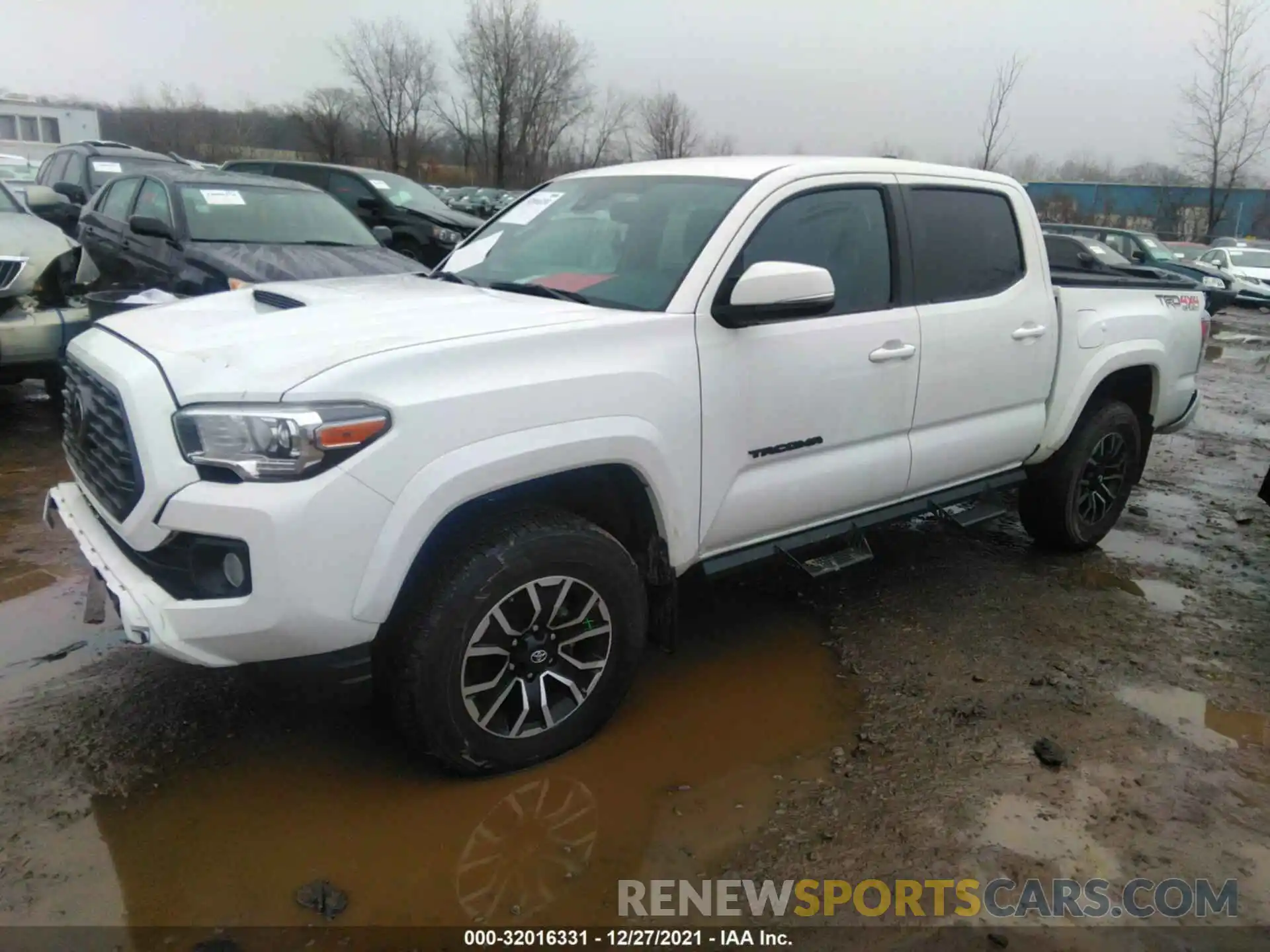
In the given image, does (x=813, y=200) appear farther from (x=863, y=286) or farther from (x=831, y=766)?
(x=831, y=766)

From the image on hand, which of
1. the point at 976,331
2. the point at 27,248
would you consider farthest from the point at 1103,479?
the point at 27,248

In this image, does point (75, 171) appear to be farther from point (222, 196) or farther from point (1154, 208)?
point (1154, 208)

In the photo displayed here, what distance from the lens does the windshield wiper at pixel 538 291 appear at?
314cm

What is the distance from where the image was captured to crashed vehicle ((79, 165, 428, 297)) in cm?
643

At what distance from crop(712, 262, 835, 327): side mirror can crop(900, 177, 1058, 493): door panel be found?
0.88 metres

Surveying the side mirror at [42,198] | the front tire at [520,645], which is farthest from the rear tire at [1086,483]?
the side mirror at [42,198]

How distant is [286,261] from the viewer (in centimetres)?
655

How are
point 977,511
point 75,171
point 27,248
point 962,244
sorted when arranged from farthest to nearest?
point 75,171 → point 27,248 → point 977,511 → point 962,244

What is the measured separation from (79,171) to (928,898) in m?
11.7

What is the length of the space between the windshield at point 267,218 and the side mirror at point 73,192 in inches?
142

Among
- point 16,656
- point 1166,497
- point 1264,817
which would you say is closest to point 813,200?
point 1264,817

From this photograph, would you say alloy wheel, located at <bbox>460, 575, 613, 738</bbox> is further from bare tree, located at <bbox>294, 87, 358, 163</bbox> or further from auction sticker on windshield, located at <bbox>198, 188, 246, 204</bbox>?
bare tree, located at <bbox>294, 87, 358, 163</bbox>

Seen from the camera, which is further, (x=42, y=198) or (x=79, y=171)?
(x=79, y=171)

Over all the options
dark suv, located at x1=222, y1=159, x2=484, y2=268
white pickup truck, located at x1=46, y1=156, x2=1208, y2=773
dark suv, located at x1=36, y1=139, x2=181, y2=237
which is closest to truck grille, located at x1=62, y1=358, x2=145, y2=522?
white pickup truck, located at x1=46, y1=156, x2=1208, y2=773
